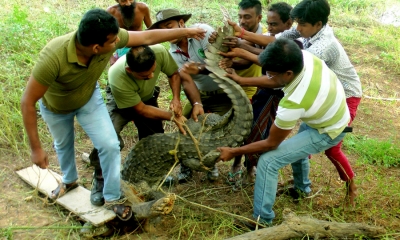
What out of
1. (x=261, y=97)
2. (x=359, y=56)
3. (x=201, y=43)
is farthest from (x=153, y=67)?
(x=359, y=56)

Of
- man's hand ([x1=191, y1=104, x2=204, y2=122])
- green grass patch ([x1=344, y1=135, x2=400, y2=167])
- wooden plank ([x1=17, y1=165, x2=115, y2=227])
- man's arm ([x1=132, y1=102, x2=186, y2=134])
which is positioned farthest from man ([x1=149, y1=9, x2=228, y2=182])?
green grass patch ([x1=344, y1=135, x2=400, y2=167])

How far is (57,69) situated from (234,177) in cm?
238

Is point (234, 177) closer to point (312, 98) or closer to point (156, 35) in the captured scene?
point (312, 98)

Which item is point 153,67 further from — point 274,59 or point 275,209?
point 275,209

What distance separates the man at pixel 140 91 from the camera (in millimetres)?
3240

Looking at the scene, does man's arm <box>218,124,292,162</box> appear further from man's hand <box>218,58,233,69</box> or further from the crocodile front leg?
man's hand <box>218,58,233,69</box>

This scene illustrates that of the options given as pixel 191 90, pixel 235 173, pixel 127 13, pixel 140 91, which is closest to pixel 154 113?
pixel 140 91

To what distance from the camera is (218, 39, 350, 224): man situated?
9.14ft

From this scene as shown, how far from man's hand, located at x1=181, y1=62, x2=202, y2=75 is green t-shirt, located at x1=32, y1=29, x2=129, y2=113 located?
0.75m

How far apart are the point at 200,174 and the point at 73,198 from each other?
4.87 feet

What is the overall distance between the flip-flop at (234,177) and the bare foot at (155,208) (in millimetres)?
1272

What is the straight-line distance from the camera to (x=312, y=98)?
288cm

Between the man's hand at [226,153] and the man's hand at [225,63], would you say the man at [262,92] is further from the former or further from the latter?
the man's hand at [226,153]

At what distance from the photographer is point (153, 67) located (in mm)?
3320
